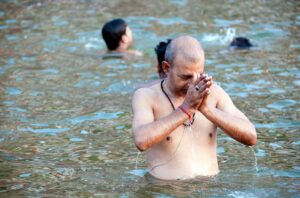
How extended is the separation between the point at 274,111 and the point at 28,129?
10.0 ft

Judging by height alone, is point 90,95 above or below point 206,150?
below

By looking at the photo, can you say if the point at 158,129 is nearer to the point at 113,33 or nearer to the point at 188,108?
the point at 188,108

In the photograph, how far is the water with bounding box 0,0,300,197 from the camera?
6.75 m

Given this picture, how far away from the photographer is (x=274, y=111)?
9398 millimetres

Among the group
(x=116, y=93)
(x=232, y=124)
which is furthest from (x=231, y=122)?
(x=116, y=93)

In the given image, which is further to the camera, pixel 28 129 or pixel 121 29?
pixel 121 29

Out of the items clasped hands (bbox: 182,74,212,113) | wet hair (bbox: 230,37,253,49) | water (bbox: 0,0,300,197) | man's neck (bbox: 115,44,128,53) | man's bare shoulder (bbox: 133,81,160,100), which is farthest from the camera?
man's neck (bbox: 115,44,128,53)

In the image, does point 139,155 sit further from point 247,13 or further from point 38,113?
point 247,13

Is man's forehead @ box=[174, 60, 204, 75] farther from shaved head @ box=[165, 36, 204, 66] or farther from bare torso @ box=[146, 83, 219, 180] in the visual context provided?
bare torso @ box=[146, 83, 219, 180]

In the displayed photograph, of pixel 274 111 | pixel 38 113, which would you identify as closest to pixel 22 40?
pixel 38 113

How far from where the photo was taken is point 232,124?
5957 mm

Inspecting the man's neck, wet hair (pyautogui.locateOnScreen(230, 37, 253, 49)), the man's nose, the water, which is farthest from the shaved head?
the man's neck

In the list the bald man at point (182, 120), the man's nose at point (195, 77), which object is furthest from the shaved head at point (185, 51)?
the man's nose at point (195, 77)

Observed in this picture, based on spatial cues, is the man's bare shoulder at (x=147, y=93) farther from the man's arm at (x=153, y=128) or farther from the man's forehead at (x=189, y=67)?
the man's forehead at (x=189, y=67)
